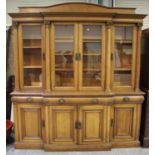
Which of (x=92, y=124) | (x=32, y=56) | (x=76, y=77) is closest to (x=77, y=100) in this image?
(x=76, y=77)

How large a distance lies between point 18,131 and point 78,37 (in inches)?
64.2

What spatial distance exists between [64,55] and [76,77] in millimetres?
365

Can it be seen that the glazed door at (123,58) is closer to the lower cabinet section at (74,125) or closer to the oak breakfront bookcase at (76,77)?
the oak breakfront bookcase at (76,77)

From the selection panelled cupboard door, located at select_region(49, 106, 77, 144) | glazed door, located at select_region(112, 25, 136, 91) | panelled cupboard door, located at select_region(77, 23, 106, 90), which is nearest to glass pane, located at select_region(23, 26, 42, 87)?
panelled cupboard door, located at select_region(49, 106, 77, 144)

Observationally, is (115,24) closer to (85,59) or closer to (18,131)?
(85,59)

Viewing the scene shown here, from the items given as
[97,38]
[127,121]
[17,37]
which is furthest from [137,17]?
[17,37]

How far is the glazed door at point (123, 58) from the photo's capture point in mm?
2930

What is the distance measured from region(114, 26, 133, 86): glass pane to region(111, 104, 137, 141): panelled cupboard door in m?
0.37

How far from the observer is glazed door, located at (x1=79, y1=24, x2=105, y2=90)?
282 cm

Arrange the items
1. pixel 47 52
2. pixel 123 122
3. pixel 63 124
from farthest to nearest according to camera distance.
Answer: pixel 123 122
pixel 63 124
pixel 47 52

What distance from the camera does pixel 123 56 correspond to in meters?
3.04

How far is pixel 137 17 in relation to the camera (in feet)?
9.26

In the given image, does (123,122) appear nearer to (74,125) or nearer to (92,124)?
(92,124)

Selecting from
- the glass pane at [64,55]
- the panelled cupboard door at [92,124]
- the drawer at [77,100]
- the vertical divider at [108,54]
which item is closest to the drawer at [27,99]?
the drawer at [77,100]
